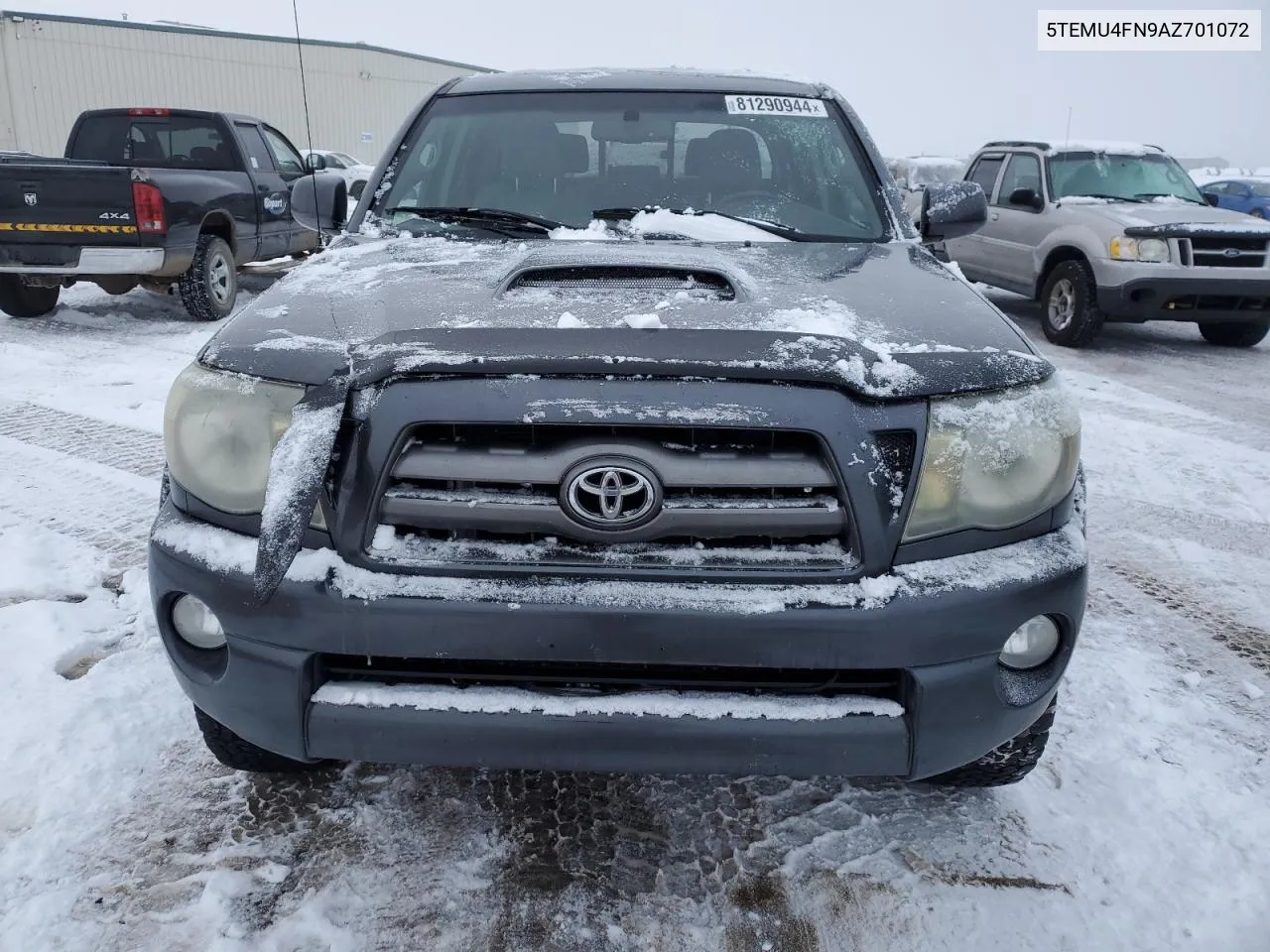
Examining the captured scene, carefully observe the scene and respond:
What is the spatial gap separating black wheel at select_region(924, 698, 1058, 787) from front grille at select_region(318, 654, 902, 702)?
55 centimetres

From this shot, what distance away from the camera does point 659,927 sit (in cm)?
198

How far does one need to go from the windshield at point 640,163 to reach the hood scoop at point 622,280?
0.71m

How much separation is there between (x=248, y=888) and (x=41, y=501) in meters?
2.95

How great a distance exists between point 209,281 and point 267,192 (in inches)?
62.8

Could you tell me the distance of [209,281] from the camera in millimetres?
8672

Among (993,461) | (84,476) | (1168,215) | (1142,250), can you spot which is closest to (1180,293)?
(1142,250)

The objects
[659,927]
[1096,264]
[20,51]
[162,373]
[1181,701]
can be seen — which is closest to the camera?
[659,927]

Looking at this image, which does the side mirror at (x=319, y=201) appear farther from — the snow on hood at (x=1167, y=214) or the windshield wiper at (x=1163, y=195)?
the windshield wiper at (x=1163, y=195)

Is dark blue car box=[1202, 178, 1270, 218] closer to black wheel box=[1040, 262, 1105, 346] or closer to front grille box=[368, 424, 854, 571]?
black wheel box=[1040, 262, 1105, 346]

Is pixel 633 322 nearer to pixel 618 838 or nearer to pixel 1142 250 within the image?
pixel 618 838

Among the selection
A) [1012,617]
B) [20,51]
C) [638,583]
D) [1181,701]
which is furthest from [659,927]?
[20,51]

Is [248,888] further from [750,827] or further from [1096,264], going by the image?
[1096,264]

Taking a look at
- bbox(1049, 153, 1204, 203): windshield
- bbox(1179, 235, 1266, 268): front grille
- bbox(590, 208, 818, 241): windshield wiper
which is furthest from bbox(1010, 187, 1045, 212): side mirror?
bbox(590, 208, 818, 241): windshield wiper

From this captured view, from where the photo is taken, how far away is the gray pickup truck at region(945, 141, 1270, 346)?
774 cm
